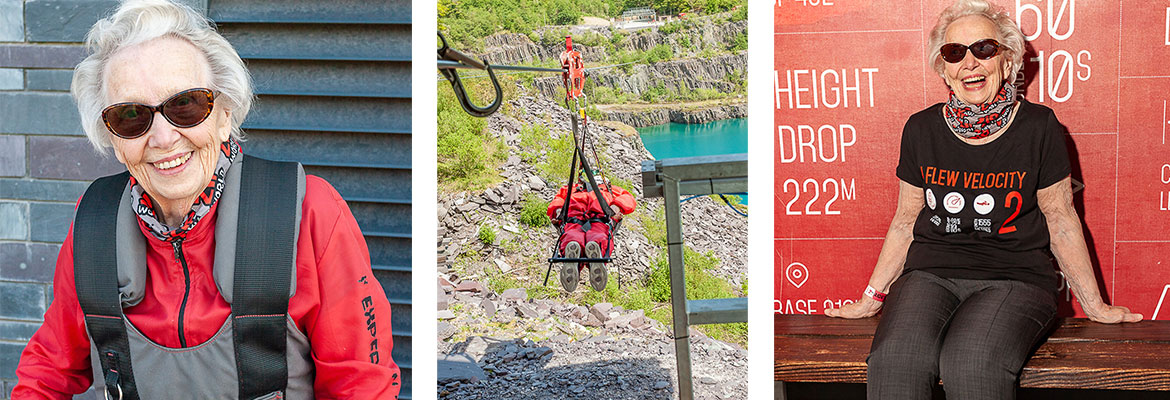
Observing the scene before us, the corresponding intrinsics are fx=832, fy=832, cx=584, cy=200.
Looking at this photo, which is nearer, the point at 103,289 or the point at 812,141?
the point at 103,289

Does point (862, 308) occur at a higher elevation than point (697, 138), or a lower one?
lower

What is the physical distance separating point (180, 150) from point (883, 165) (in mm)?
1862

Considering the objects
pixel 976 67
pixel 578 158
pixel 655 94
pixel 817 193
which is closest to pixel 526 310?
pixel 578 158

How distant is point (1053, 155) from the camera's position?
7.22ft

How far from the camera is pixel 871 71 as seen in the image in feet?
7.79

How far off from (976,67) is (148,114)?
6.60 ft

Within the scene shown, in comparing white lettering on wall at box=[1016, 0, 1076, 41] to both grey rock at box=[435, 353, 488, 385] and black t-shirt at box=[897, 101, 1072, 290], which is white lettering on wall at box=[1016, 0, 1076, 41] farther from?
grey rock at box=[435, 353, 488, 385]

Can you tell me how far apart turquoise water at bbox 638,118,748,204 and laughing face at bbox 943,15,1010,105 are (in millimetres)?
725

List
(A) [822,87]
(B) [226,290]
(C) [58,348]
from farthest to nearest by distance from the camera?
1. (A) [822,87]
2. (C) [58,348]
3. (B) [226,290]

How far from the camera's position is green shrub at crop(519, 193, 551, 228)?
78.9 inches

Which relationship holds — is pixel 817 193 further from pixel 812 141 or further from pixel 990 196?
pixel 990 196

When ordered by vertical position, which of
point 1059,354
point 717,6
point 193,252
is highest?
point 717,6

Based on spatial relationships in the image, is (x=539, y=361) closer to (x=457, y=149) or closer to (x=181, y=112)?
(x=457, y=149)

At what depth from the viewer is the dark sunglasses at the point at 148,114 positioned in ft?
5.52
